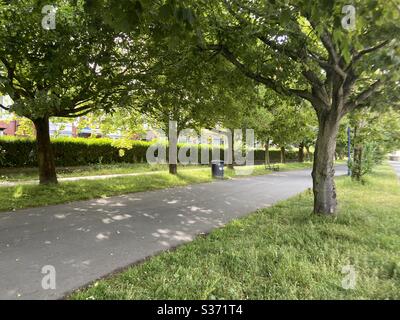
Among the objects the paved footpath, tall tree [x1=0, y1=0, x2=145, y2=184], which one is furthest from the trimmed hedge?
the paved footpath

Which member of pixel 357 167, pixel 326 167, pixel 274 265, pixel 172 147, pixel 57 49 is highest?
pixel 57 49

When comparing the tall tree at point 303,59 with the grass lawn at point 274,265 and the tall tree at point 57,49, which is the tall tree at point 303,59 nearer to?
the grass lawn at point 274,265

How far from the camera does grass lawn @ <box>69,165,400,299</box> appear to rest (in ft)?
13.4

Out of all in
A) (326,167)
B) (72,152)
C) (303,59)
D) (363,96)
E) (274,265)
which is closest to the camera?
(274,265)

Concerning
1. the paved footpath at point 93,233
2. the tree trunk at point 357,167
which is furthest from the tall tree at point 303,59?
the tree trunk at point 357,167

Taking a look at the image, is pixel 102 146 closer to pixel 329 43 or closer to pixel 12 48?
pixel 12 48

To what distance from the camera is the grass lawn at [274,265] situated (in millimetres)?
4094

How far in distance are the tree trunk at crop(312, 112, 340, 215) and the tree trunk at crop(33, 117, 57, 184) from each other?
9.38 m

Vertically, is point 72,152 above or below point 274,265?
above

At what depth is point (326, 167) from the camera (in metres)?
8.37

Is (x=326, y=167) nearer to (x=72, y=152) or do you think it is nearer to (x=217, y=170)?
(x=217, y=170)

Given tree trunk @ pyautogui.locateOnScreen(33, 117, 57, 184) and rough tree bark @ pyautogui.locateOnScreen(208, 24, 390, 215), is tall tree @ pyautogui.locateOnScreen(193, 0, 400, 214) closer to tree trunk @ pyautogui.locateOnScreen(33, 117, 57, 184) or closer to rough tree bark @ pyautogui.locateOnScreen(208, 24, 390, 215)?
rough tree bark @ pyautogui.locateOnScreen(208, 24, 390, 215)

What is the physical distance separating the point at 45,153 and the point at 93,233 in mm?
6960

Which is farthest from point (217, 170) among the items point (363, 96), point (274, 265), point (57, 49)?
point (274, 265)
